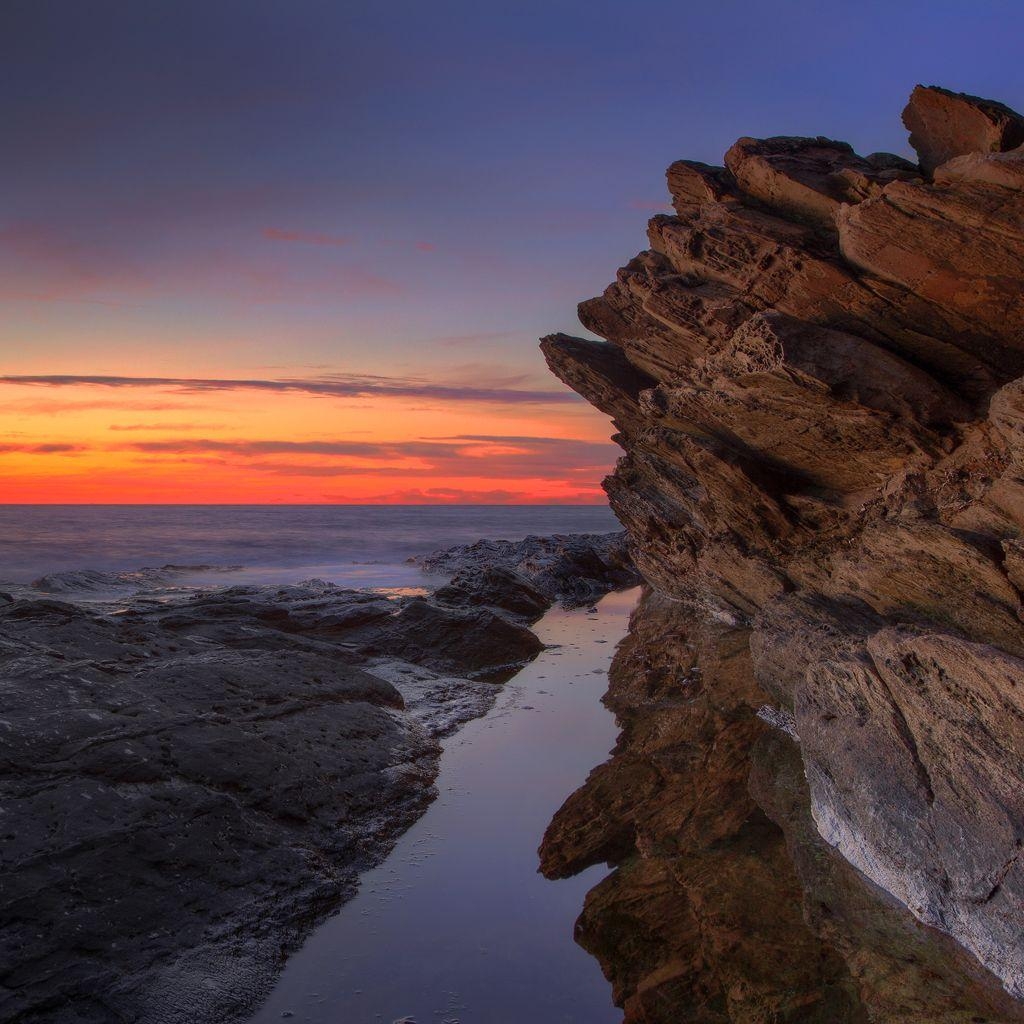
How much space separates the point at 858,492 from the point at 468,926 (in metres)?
11.5

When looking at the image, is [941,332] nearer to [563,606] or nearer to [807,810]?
[807,810]

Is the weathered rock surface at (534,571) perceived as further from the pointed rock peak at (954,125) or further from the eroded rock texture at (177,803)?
the pointed rock peak at (954,125)

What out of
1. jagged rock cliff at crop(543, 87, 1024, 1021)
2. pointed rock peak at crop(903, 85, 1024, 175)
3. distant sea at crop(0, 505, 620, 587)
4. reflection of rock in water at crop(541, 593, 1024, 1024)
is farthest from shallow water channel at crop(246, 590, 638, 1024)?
distant sea at crop(0, 505, 620, 587)

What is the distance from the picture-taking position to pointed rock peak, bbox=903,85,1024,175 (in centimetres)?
1244

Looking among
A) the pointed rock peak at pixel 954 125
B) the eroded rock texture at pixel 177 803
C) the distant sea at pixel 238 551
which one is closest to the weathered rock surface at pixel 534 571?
the distant sea at pixel 238 551

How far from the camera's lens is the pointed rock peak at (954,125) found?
1244 cm

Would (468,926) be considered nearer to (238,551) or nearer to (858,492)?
(858,492)

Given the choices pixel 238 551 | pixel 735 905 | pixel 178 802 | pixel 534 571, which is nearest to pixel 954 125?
pixel 735 905

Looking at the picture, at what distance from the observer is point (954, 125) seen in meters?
13.6

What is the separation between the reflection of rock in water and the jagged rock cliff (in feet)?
0.19

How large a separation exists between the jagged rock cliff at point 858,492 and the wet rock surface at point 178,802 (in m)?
2.57

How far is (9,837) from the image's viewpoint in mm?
6746

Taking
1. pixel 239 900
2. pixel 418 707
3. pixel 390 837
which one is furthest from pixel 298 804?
pixel 418 707

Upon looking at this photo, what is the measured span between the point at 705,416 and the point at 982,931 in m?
12.2
